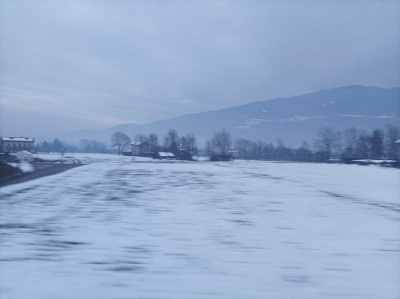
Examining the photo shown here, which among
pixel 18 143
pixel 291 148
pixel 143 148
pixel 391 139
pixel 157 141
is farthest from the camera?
pixel 157 141

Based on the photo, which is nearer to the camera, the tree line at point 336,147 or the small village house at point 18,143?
the tree line at point 336,147

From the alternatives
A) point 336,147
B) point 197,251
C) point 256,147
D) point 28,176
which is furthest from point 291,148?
point 197,251

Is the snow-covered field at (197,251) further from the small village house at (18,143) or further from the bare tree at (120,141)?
the bare tree at (120,141)

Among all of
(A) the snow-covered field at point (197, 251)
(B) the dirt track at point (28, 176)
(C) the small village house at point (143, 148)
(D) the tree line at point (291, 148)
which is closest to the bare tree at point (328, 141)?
(D) the tree line at point (291, 148)

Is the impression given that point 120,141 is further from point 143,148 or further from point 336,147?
point 336,147

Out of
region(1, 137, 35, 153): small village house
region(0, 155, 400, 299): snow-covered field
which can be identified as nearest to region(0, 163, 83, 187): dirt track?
region(0, 155, 400, 299): snow-covered field

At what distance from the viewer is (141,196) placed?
53.2ft

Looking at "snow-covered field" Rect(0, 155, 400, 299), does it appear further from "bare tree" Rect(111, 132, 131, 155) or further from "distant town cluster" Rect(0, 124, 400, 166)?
"bare tree" Rect(111, 132, 131, 155)

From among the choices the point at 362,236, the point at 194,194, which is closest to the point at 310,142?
the point at 194,194

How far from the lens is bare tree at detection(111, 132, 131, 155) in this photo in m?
120

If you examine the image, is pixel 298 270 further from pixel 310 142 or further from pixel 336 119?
pixel 336 119

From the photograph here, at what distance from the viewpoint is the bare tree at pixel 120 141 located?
120062mm

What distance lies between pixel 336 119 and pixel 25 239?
134 metres

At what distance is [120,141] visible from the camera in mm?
123312
